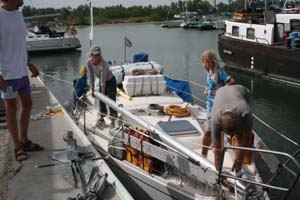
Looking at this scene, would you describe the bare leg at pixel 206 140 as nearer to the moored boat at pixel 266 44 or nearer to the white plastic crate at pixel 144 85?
the white plastic crate at pixel 144 85

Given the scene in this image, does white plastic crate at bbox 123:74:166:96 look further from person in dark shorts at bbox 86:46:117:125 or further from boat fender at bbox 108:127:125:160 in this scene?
boat fender at bbox 108:127:125:160

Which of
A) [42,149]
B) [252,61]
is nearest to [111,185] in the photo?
[42,149]

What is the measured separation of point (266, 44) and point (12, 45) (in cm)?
1841

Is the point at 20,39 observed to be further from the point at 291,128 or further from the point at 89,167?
the point at 291,128

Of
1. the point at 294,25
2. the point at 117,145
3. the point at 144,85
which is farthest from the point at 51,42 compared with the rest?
the point at 117,145

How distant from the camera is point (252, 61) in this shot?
75.0 feet

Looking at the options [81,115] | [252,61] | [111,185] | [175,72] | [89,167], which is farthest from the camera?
[175,72]

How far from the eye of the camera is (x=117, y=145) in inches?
277

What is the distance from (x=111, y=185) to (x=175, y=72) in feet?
68.6

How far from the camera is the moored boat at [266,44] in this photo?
65.6ft

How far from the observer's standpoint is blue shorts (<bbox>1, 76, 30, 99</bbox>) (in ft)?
17.4

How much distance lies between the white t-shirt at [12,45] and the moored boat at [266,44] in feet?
52.8

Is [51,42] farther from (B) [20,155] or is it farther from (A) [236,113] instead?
(A) [236,113]

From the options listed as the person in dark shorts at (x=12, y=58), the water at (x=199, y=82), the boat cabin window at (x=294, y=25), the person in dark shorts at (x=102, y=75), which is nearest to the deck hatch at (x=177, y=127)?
the person in dark shorts at (x=102, y=75)
